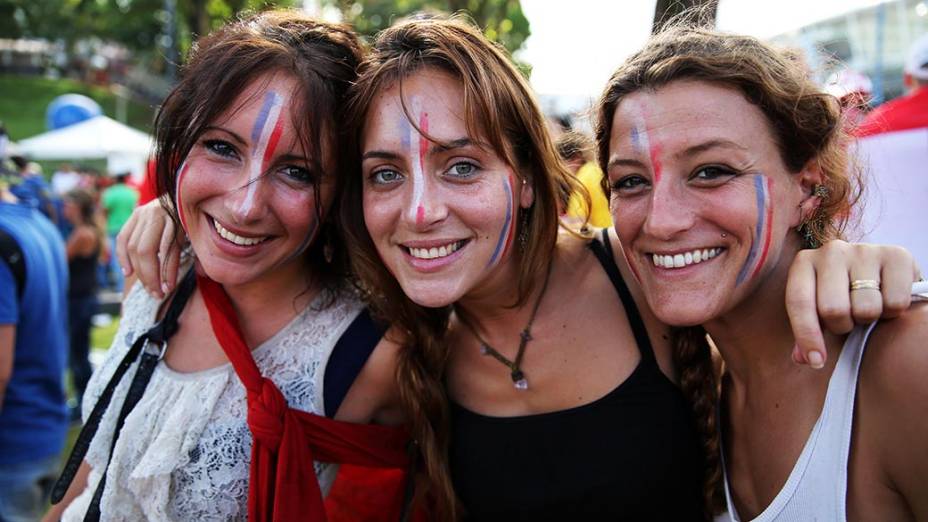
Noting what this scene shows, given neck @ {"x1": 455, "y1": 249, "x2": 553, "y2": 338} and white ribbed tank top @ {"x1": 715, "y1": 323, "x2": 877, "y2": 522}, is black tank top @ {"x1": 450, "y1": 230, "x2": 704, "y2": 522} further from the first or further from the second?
white ribbed tank top @ {"x1": 715, "y1": 323, "x2": 877, "y2": 522}

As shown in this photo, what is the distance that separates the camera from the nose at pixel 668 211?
164 cm

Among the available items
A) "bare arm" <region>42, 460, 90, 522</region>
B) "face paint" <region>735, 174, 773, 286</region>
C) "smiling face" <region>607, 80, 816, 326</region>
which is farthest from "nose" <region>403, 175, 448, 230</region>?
"bare arm" <region>42, 460, 90, 522</region>

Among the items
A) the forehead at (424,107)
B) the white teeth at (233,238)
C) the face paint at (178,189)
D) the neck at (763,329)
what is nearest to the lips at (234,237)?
the white teeth at (233,238)

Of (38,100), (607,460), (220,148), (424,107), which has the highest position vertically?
(424,107)

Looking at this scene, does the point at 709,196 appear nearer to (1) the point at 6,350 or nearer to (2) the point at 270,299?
(2) the point at 270,299

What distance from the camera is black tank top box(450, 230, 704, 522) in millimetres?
1904

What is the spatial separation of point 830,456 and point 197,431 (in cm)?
155

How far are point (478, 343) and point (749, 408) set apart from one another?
2.60ft

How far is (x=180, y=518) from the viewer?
195cm

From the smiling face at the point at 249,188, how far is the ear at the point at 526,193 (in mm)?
539

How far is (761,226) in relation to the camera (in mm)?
1646

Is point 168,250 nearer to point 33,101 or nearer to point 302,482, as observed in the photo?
point 302,482

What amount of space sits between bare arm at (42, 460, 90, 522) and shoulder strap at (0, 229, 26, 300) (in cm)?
105

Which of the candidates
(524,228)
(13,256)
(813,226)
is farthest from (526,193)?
(13,256)
